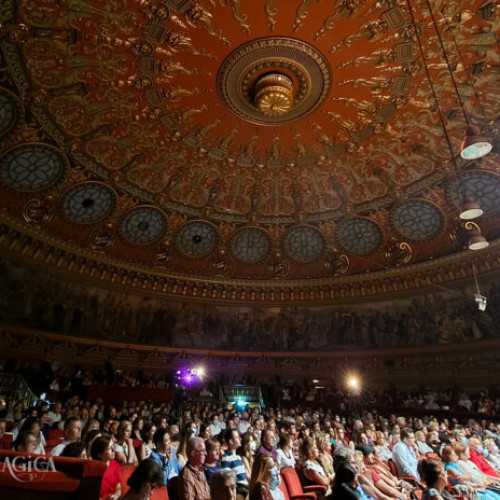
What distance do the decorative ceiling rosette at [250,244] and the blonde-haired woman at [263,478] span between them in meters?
18.6

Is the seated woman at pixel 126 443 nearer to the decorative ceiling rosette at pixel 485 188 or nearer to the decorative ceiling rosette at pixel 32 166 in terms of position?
the decorative ceiling rosette at pixel 32 166

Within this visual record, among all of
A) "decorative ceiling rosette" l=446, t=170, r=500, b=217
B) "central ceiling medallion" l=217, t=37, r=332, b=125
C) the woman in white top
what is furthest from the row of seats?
"decorative ceiling rosette" l=446, t=170, r=500, b=217

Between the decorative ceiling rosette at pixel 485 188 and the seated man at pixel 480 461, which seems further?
the decorative ceiling rosette at pixel 485 188

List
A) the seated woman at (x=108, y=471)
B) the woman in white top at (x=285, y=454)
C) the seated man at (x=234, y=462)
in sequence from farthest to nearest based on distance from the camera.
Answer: the woman in white top at (x=285, y=454)
the seated man at (x=234, y=462)
the seated woman at (x=108, y=471)

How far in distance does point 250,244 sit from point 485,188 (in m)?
13.3

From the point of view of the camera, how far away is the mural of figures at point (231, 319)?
17125mm

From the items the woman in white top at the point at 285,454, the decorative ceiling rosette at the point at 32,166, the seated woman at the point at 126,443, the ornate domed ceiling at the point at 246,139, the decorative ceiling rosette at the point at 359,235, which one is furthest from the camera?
the decorative ceiling rosette at the point at 359,235

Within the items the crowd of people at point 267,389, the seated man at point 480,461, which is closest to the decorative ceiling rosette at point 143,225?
the crowd of people at point 267,389

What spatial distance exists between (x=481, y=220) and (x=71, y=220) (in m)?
21.8

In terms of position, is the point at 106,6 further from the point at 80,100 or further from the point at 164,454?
the point at 164,454

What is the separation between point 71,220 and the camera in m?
18.6

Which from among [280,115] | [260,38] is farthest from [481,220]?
[260,38]

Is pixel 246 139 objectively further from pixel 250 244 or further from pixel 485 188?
pixel 485 188

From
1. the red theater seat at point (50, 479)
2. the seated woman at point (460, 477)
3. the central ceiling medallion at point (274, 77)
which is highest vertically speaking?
the central ceiling medallion at point (274, 77)
